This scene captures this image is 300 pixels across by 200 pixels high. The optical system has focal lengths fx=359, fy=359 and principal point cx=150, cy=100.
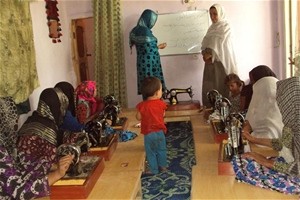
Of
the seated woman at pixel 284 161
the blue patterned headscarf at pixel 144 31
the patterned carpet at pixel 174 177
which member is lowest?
the patterned carpet at pixel 174 177

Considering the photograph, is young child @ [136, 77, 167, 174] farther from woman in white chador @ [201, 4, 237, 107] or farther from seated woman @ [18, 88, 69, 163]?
woman in white chador @ [201, 4, 237, 107]

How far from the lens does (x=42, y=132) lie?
2230mm

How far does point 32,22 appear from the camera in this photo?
4215mm

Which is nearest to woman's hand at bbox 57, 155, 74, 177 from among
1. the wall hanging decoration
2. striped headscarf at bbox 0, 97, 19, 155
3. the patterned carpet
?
striped headscarf at bbox 0, 97, 19, 155

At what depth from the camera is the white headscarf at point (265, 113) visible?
2.33m

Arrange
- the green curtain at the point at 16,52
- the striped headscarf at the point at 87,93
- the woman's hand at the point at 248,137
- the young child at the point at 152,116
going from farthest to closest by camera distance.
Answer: the striped headscarf at the point at 87,93
the green curtain at the point at 16,52
the young child at the point at 152,116
the woman's hand at the point at 248,137

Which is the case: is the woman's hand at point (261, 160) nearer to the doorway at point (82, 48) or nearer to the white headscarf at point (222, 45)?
the white headscarf at point (222, 45)

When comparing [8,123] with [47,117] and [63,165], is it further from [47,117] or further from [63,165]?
[63,165]

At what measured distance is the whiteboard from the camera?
5617 millimetres

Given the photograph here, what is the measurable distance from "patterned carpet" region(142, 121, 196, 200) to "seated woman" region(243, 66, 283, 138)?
92 centimetres

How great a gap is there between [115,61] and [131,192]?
404cm

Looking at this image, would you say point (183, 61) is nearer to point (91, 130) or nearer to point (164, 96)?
point (164, 96)

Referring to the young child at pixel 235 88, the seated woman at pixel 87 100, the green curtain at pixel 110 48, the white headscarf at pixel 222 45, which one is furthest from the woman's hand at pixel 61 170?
the green curtain at pixel 110 48

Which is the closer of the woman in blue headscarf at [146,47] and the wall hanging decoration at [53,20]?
the wall hanging decoration at [53,20]
